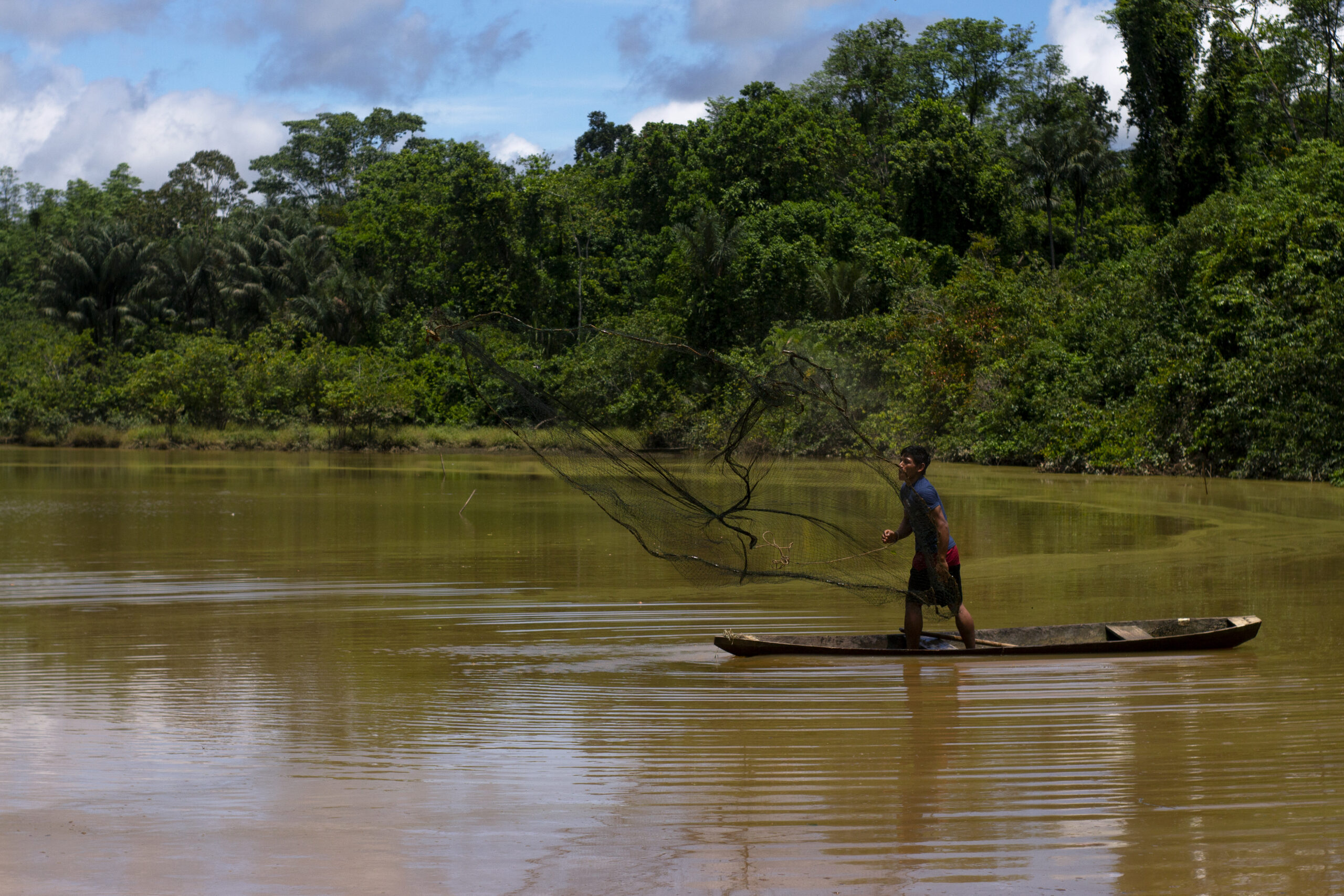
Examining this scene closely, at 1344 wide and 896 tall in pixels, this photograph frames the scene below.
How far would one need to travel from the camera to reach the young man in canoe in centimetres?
841

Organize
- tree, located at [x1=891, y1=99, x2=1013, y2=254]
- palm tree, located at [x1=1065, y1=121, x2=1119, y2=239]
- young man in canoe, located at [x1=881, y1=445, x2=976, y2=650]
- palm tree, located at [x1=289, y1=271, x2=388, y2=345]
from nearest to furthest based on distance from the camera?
1. young man in canoe, located at [x1=881, y1=445, x2=976, y2=650]
2. tree, located at [x1=891, y1=99, x2=1013, y2=254]
3. palm tree, located at [x1=1065, y1=121, x2=1119, y2=239]
4. palm tree, located at [x1=289, y1=271, x2=388, y2=345]

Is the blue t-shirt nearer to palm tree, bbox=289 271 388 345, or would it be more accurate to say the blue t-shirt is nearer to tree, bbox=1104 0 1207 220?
tree, bbox=1104 0 1207 220

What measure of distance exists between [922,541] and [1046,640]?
1316mm

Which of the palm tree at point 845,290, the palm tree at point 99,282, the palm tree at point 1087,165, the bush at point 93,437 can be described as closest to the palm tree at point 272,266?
the palm tree at point 99,282

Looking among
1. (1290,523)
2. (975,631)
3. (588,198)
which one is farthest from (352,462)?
(975,631)

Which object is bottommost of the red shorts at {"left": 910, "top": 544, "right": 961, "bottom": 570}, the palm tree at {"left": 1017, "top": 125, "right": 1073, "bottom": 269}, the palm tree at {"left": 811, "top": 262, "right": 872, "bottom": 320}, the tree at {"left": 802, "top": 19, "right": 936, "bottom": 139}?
the red shorts at {"left": 910, "top": 544, "right": 961, "bottom": 570}

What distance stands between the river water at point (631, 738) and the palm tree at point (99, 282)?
46381 millimetres

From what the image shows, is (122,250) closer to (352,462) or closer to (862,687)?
(352,462)

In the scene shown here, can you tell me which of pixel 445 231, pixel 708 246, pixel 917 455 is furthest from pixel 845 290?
pixel 917 455

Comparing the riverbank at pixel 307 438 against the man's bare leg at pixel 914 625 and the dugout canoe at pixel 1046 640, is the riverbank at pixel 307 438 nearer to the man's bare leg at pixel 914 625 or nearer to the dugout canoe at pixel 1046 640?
the dugout canoe at pixel 1046 640

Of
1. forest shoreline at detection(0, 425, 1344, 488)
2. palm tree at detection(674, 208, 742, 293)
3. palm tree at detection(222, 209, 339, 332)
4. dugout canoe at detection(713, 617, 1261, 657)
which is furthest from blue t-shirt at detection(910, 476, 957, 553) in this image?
palm tree at detection(222, 209, 339, 332)

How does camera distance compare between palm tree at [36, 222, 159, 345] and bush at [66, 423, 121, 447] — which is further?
palm tree at [36, 222, 159, 345]

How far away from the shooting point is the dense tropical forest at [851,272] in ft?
93.0

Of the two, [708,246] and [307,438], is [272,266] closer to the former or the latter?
[307,438]
